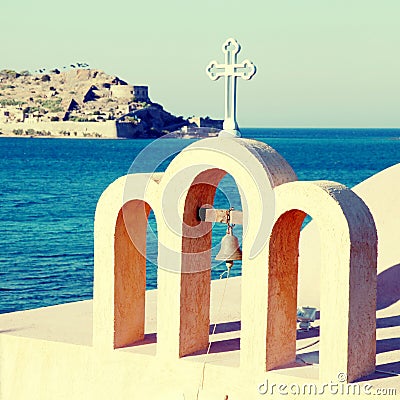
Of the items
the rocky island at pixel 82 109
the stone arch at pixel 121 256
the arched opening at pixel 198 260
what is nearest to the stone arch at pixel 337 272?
the arched opening at pixel 198 260

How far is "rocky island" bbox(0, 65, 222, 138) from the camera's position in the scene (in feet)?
435

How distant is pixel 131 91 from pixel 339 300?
140663mm

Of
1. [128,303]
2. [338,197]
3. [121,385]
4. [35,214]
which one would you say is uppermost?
[338,197]

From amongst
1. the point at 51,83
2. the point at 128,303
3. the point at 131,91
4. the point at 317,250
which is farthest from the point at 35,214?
the point at 51,83

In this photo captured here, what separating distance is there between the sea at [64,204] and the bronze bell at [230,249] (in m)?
0.15

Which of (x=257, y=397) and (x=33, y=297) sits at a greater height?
(x=257, y=397)

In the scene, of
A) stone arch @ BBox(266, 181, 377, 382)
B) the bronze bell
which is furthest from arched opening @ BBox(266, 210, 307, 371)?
the bronze bell

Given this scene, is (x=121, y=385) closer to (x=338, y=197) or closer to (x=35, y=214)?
(x=338, y=197)

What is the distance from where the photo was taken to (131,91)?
148 metres

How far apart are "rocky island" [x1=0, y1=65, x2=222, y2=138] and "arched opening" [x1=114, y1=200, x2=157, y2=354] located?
374 feet

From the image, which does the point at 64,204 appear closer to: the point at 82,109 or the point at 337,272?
the point at 337,272

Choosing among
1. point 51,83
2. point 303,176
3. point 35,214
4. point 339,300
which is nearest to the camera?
point 339,300

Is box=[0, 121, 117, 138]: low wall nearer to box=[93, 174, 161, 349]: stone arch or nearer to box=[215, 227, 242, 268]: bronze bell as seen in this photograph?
box=[93, 174, 161, 349]: stone arch

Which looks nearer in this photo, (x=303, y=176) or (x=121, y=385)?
(x=121, y=385)
